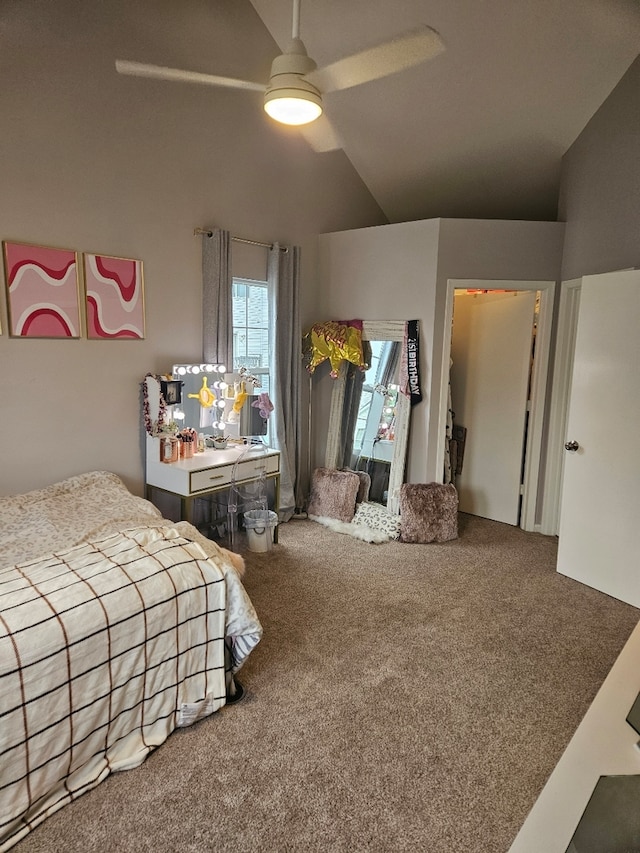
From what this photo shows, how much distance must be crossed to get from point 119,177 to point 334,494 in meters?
2.63

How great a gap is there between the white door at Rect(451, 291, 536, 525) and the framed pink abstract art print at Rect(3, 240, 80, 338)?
9.87 feet

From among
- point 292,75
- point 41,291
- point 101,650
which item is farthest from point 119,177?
point 101,650

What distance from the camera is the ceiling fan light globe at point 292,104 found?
83.2 inches

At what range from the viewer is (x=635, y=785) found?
1.01 meters

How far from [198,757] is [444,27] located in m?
3.89

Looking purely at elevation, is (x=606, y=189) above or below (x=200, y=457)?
above

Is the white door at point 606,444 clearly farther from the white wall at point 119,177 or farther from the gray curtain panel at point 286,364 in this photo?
the white wall at point 119,177

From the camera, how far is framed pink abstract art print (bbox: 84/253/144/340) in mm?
3061

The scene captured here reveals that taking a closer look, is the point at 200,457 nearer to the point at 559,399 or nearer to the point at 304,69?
the point at 304,69

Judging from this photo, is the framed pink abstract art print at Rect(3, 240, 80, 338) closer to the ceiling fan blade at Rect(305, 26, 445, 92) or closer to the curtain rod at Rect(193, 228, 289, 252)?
the curtain rod at Rect(193, 228, 289, 252)

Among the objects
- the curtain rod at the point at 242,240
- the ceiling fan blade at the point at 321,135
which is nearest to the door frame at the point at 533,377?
Result: the curtain rod at the point at 242,240

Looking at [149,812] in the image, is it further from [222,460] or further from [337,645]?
[222,460]

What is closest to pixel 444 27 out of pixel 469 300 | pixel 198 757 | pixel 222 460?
pixel 469 300

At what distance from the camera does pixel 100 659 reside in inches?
69.2
